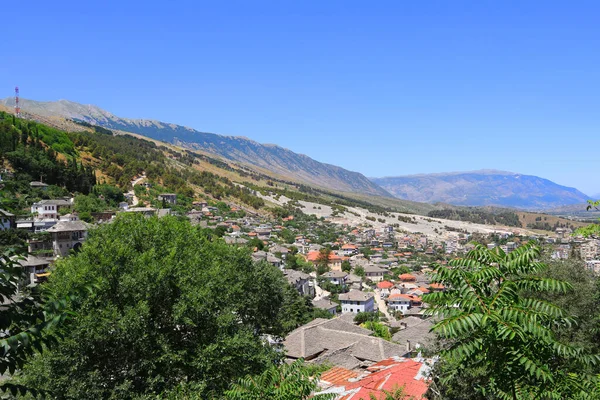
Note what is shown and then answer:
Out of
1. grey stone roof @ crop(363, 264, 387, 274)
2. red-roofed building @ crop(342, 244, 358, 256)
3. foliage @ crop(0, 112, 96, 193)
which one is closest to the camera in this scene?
foliage @ crop(0, 112, 96, 193)

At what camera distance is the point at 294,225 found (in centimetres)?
11531

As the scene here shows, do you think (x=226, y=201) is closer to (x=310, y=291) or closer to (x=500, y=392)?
(x=310, y=291)

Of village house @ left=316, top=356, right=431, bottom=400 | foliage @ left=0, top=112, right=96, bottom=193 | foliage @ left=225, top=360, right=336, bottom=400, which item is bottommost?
village house @ left=316, top=356, right=431, bottom=400

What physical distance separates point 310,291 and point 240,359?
149ft

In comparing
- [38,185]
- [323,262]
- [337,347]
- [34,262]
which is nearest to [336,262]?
[323,262]

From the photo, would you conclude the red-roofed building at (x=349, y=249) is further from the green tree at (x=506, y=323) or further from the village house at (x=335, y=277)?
the green tree at (x=506, y=323)

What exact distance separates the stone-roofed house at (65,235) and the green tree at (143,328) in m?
32.7

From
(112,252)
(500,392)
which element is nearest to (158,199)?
(112,252)

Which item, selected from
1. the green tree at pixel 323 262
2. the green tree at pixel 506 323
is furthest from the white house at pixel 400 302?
the green tree at pixel 506 323

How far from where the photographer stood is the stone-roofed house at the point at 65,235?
44.0 meters

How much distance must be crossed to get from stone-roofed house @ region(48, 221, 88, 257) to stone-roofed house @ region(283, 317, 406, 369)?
2700 centimetres

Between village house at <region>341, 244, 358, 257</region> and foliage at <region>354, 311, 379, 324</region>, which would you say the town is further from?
village house at <region>341, 244, 358, 257</region>

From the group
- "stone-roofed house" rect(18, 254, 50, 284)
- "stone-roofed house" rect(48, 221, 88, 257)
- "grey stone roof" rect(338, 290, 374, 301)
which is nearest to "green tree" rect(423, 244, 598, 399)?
"stone-roofed house" rect(18, 254, 50, 284)

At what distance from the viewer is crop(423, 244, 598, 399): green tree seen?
13.0 feet
